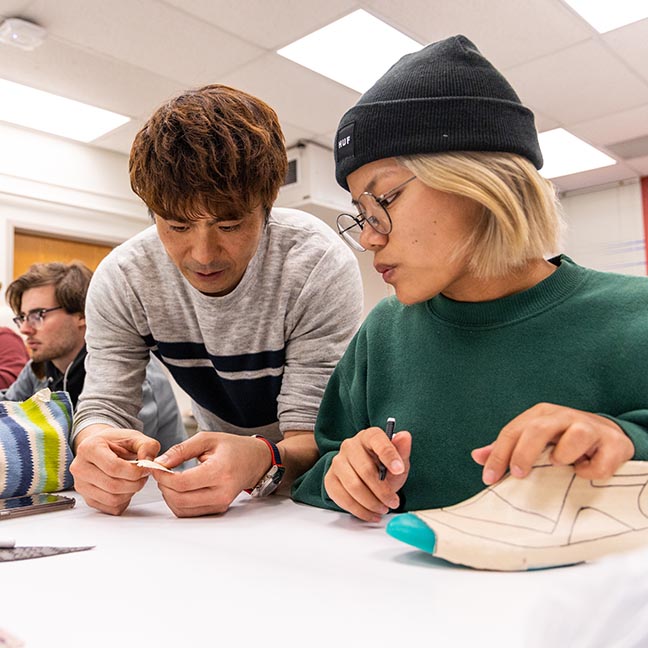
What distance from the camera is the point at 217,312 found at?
1.28 metres

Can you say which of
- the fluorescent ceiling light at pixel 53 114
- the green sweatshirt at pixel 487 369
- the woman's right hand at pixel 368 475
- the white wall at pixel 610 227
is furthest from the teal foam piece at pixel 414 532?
the white wall at pixel 610 227

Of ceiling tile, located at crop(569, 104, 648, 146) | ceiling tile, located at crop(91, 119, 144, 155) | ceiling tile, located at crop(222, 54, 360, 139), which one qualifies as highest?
ceiling tile, located at crop(222, 54, 360, 139)

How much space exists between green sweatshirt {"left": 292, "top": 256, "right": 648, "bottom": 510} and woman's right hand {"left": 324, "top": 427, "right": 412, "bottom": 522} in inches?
4.3

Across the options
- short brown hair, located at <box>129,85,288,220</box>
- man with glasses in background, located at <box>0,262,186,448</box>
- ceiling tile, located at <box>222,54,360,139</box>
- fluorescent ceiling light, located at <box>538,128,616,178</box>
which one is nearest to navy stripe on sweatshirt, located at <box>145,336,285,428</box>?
short brown hair, located at <box>129,85,288,220</box>

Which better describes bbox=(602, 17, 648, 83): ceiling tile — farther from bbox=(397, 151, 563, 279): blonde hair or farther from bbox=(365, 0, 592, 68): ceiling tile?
bbox=(397, 151, 563, 279): blonde hair

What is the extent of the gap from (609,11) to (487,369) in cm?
298

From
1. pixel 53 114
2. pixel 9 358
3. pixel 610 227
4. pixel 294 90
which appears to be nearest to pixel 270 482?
pixel 9 358

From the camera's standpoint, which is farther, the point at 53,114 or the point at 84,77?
the point at 53,114

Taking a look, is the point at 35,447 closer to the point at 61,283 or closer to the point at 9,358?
the point at 61,283

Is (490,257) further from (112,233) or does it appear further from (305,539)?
(112,233)

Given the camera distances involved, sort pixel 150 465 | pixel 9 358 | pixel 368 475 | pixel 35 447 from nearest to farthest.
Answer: pixel 368 475
pixel 150 465
pixel 35 447
pixel 9 358

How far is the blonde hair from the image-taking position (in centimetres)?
87

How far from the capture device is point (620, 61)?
145 inches

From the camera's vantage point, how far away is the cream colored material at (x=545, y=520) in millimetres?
608
